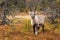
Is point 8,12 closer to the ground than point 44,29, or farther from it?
farther from it

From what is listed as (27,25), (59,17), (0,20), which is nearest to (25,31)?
(27,25)

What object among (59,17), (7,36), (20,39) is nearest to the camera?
(20,39)

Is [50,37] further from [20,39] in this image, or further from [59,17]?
[59,17]

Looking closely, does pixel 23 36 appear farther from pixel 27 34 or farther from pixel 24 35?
pixel 27 34

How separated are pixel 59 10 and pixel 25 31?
4.57 meters

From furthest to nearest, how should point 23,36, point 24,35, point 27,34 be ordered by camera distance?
point 27,34 → point 24,35 → point 23,36

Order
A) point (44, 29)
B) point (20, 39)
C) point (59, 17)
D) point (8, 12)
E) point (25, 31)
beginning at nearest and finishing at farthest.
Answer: point (20, 39)
point (25, 31)
point (44, 29)
point (8, 12)
point (59, 17)

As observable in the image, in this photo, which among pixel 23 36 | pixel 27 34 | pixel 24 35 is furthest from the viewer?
pixel 27 34

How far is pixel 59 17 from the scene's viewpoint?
15.9 m

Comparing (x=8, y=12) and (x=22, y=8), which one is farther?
(x=22, y=8)

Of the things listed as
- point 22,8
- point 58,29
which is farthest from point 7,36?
point 22,8

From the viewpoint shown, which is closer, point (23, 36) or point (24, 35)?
point (23, 36)

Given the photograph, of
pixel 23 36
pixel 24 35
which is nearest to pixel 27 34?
pixel 24 35

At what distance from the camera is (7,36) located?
10.3 meters
